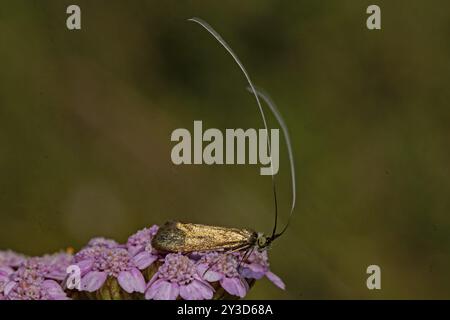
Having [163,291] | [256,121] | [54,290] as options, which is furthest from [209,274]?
[256,121]

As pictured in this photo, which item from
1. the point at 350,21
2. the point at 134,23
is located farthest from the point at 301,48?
the point at 134,23

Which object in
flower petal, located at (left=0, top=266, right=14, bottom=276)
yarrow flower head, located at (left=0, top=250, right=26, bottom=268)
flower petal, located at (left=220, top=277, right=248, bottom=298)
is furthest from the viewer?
yarrow flower head, located at (left=0, top=250, right=26, bottom=268)

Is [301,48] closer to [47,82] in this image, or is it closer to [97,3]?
[97,3]

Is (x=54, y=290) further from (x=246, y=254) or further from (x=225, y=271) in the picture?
(x=246, y=254)

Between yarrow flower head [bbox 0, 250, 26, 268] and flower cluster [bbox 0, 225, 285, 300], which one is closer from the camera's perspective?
flower cluster [bbox 0, 225, 285, 300]

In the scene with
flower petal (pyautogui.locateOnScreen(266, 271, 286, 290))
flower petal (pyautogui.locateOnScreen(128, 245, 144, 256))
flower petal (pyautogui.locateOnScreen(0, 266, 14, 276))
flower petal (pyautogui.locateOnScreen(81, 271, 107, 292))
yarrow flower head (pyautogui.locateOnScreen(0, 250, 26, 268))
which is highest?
flower petal (pyautogui.locateOnScreen(128, 245, 144, 256))

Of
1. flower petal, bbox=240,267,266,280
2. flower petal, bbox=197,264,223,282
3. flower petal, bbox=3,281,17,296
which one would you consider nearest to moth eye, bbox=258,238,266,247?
flower petal, bbox=240,267,266,280

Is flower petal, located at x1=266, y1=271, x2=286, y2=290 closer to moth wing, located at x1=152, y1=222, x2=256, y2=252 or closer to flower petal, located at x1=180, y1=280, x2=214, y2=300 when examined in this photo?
moth wing, located at x1=152, y1=222, x2=256, y2=252
